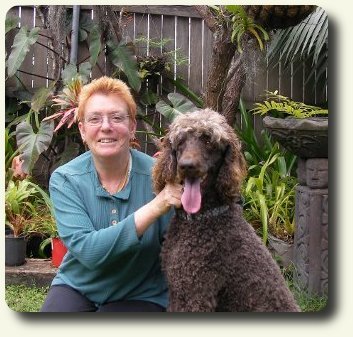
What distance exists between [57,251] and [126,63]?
66 centimetres

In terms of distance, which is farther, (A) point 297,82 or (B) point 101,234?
(A) point 297,82

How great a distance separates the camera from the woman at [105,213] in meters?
1.61

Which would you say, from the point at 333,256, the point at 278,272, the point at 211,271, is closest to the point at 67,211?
the point at 211,271

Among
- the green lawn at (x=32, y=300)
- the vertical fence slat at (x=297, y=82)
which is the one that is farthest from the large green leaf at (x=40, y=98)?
the vertical fence slat at (x=297, y=82)

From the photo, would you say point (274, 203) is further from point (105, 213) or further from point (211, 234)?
point (105, 213)

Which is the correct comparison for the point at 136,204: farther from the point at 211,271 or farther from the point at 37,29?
the point at 37,29

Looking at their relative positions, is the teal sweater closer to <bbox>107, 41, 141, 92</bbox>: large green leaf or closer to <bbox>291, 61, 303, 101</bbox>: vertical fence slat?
<bbox>107, 41, 141, 92</bbox>: large green leaf

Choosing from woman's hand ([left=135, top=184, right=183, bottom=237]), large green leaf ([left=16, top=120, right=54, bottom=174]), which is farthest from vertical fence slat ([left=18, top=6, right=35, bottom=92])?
woman's hand ([left=135, top=184, right=183, bottom=237])

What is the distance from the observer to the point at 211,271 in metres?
1.48

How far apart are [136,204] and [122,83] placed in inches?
14.1

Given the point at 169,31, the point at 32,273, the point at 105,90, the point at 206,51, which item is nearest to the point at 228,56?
the point at 206,51

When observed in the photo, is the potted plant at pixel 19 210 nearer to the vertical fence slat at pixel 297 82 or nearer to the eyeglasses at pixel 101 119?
the eyeglasses at pixel 101 119

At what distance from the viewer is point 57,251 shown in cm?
190

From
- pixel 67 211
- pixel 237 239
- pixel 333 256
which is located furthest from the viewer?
pixel 333 256
